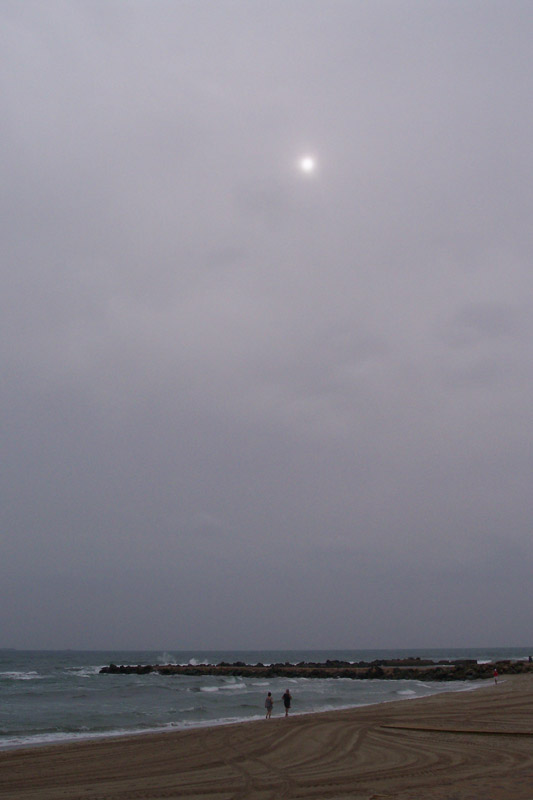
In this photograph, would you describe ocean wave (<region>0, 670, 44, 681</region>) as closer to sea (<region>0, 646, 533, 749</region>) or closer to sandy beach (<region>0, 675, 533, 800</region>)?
sea (<region>0, 646, 533, 749</region>)

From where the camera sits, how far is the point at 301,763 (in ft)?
49.2

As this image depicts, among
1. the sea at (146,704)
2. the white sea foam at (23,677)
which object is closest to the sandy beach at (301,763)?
the sea at (146,704)

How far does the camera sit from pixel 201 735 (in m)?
20.7

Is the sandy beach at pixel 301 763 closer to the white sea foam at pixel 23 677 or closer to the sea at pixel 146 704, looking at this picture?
the sea at pixel 146 704

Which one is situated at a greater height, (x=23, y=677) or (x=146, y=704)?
(x=146, y=704)

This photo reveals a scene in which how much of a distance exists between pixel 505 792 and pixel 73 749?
12.4m

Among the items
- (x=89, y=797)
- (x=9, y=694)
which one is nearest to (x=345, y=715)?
(x=89, y=797)

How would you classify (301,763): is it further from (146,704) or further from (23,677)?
(23,677)

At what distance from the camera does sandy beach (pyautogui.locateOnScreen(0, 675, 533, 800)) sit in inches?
471

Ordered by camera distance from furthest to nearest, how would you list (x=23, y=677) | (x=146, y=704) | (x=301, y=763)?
(x=23, y=677)
(x=146, y=704)
(x=301, y=763)

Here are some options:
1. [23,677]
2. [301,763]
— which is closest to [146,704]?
[301,763]

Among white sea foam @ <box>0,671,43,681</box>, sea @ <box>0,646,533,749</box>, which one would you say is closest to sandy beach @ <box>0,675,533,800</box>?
sea @ <box>0,646,533,749</box>

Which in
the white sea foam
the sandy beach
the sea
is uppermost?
the sandy beach

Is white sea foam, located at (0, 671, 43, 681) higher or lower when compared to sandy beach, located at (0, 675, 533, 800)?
lower
